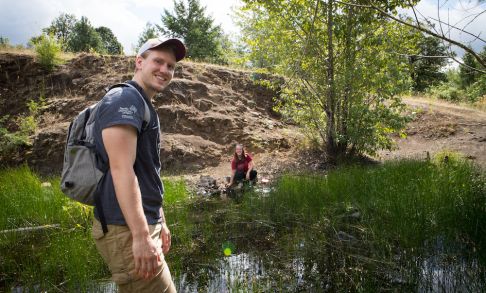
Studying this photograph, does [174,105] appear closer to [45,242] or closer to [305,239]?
[45,242]

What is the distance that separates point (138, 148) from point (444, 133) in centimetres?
1432

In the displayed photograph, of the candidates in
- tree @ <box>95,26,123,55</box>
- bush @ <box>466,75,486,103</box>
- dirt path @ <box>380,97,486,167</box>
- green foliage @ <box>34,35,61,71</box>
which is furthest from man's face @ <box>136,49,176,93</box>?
tree @ <box>95,26,123,55</box>

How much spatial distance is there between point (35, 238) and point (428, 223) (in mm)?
5502

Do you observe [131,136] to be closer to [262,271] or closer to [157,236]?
[157,236]

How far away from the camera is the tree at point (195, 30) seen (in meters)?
32.1

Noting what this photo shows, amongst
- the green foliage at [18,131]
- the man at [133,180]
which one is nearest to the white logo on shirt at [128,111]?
the man at [133,180]

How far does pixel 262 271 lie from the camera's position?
160 inches

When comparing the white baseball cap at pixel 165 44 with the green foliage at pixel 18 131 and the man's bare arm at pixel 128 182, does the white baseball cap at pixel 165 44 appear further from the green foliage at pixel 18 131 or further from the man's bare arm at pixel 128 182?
the green foliage at pixel 18 131

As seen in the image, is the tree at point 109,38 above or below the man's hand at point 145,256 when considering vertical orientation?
above

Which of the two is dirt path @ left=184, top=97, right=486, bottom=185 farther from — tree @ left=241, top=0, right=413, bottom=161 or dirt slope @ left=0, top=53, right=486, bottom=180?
tree @ left=241, top=0, right=413, bottom=161

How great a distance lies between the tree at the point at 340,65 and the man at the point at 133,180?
7.41 m

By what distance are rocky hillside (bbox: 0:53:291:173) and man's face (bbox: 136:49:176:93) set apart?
9.67 meters

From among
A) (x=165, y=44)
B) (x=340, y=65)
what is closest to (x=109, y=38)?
(x=340, y=65)

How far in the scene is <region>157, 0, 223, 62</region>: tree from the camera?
32062 millimetres
